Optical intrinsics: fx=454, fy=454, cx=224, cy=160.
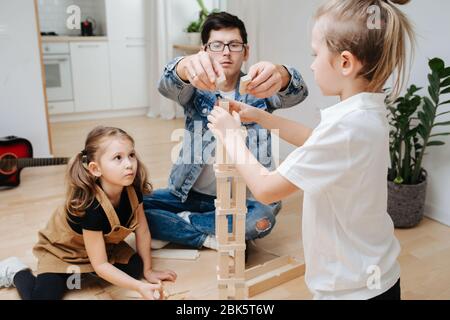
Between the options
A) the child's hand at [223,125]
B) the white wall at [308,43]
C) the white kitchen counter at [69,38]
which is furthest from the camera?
the white kitchen counter at [69,38]

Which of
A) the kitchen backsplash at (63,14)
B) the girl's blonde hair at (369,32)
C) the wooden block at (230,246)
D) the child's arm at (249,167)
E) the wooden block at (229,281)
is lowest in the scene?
the wooden block at (229,281)

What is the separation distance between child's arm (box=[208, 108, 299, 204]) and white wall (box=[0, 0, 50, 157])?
1967 millimetres

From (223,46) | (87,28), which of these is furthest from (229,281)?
(87,28)

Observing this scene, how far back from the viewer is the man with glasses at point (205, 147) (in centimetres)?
143

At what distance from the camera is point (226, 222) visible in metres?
0.99

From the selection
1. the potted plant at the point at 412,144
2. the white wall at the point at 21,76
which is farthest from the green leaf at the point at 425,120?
the white wall at the point at 21,76

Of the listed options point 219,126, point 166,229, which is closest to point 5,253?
point 166,229

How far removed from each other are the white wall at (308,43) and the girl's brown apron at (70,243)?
3.91 ft

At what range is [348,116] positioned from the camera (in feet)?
2.49

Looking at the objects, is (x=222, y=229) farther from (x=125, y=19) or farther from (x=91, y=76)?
(x=125, y=19)

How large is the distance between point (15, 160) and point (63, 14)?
2.36m

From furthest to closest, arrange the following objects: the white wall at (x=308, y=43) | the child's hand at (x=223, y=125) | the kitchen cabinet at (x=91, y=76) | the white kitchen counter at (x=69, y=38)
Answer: the kitchen cabinet at (x=91, y=76)
the white kitchen counter at (x=69, y=38)
the white wall at (x=308, y=43)
the child's hand at (x=223, y=125)

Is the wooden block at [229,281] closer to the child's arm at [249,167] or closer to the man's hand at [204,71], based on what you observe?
the child's arm at [249,167]

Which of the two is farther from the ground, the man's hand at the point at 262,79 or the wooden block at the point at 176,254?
the man's hand at the point at 262,79
